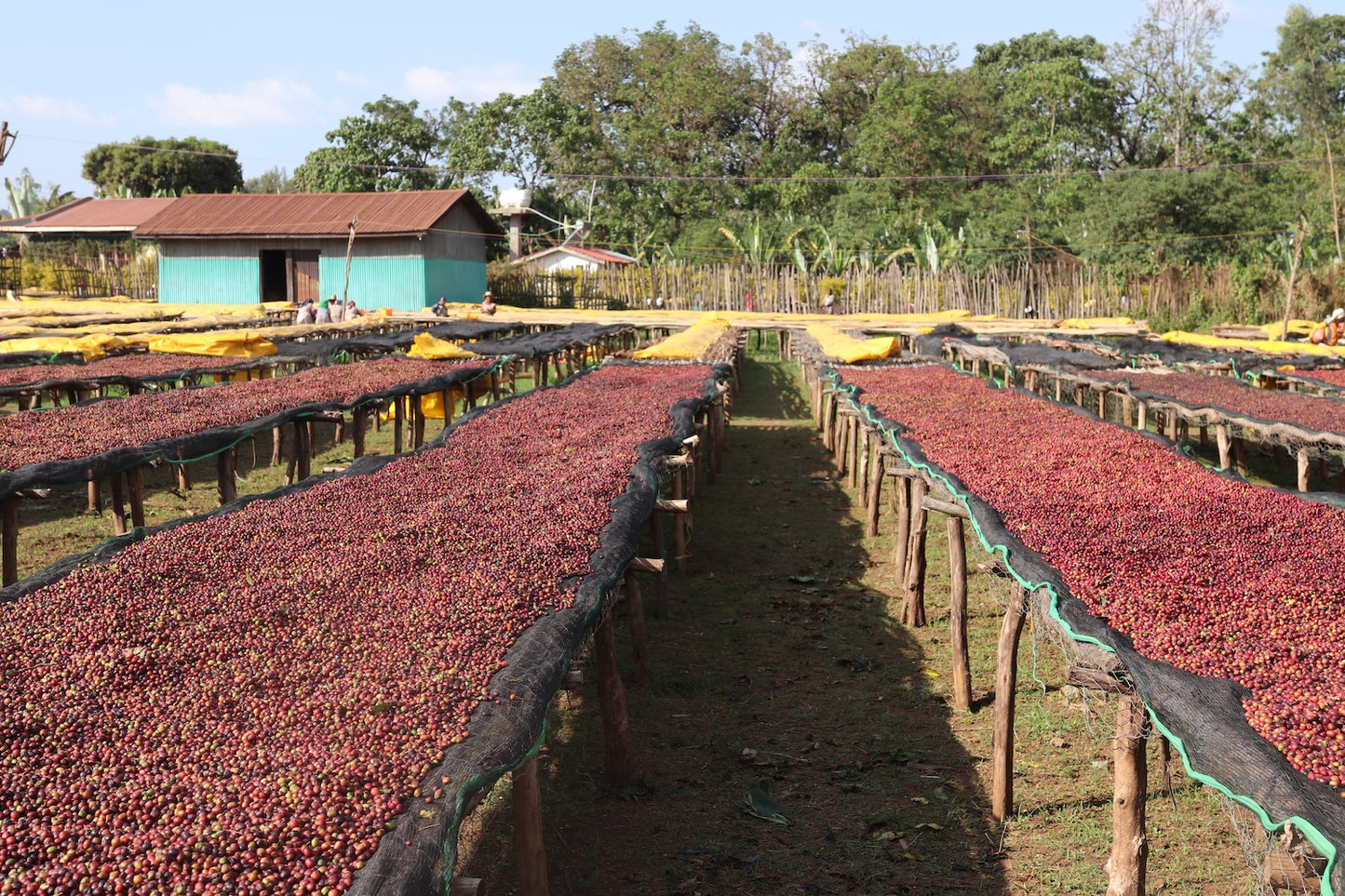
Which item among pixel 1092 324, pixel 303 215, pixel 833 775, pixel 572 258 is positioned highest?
pixel 303 215

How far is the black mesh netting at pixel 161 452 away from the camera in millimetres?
6066

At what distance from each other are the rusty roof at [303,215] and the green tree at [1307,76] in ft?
86.1

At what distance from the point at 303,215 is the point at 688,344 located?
15744 mm

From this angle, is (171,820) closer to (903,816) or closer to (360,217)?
(903,816)

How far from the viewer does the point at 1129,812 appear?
143 inches

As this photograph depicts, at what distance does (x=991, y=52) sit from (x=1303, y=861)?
4402cm

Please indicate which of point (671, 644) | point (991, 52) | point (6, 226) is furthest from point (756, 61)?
point (671, 644)

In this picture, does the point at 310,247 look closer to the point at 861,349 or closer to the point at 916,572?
the point at 861,349

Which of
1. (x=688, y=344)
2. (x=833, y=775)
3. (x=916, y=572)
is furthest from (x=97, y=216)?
(x=833, y=775)

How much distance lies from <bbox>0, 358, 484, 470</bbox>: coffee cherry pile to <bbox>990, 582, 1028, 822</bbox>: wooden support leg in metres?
5.40

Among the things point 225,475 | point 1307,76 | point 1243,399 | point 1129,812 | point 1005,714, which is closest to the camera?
point 1129,812

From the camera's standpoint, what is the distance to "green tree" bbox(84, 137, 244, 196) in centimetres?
4491

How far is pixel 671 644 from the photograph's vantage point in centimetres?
671

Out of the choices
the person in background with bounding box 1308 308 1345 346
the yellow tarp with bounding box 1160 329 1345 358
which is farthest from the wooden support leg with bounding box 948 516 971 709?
the person in background with bounding box 1308 308 1345 346
